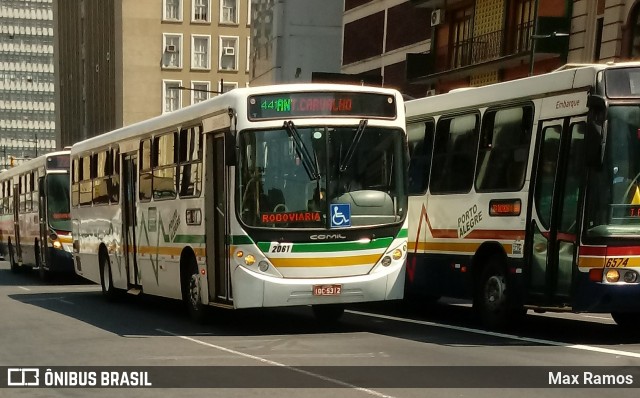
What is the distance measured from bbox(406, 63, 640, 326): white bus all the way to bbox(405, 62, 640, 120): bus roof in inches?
0.8

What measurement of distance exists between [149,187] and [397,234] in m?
5.54

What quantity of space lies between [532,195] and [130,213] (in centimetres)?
846

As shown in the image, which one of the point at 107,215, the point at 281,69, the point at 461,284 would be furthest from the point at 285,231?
the point at 281,69

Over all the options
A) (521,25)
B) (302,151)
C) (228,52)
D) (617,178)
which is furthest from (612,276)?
(228,52)

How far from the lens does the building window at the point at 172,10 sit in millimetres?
91500

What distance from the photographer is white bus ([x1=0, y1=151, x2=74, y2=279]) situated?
30.6 metres

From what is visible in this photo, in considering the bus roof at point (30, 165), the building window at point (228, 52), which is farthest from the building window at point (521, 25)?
the building window at point (228, 52)

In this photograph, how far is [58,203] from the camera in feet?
100

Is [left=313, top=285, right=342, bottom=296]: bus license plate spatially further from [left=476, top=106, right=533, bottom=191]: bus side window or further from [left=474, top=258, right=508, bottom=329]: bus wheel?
[left=476, top=106, right=533, bottom=191]: bus side window

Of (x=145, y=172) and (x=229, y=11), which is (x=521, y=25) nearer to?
(x=145, y=172)

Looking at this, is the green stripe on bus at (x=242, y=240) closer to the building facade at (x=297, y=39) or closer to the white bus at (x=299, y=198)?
the white bus at (x=299, y=198)

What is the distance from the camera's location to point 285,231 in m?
15.4

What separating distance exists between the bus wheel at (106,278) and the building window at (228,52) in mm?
68374

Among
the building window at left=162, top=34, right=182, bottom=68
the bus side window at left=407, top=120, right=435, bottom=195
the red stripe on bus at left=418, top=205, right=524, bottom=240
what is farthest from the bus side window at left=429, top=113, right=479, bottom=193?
the building window at left=162, top=34, right=182, bottom=68
